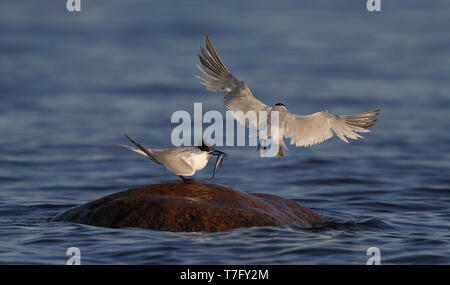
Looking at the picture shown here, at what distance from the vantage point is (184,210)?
7.86m

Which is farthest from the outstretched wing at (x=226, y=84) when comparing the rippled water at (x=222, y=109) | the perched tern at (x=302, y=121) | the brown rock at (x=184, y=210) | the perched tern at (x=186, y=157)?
the rippled water at (x=222, y=109)

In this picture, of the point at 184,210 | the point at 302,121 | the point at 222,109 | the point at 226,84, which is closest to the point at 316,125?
the point at 302,121

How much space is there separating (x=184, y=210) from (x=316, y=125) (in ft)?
6.48

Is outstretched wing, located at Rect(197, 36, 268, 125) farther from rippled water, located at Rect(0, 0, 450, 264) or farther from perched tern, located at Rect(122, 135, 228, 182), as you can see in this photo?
rippled water, located at Rect(0, 0, 450, 264)

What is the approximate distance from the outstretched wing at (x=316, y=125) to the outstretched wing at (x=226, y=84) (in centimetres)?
48

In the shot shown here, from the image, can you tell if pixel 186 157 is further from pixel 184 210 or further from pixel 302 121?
pixel 302 121

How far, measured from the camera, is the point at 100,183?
12.5 meters

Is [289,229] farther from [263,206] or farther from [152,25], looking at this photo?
[152,25]

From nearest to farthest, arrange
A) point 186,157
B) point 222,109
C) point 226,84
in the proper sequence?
point 186,157
point 226,84
point 222,109

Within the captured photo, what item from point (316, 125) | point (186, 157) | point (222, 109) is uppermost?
point (222, 109)

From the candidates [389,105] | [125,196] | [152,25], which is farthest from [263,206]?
[152,25]

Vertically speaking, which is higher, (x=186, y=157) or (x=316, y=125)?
(x=316, y=125)

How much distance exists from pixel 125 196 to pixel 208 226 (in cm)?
109

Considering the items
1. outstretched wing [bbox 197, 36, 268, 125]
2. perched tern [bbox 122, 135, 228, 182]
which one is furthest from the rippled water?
outstretched wing [bbox 197, 36, 268, 125]
